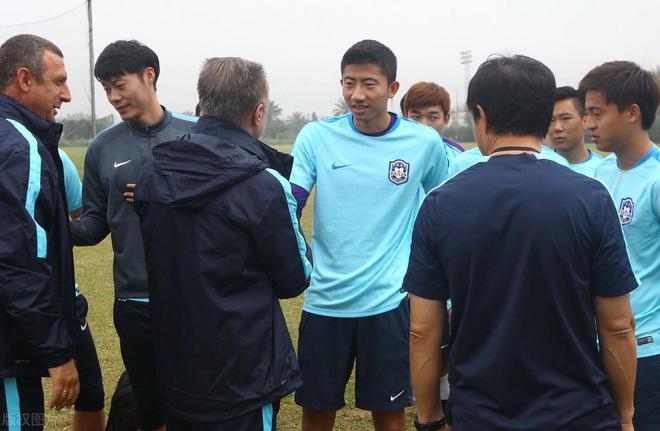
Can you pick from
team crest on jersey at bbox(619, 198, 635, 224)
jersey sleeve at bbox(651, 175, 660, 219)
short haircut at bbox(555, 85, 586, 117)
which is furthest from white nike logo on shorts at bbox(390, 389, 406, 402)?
short haircut at bbox(555, 85, 586, 117)

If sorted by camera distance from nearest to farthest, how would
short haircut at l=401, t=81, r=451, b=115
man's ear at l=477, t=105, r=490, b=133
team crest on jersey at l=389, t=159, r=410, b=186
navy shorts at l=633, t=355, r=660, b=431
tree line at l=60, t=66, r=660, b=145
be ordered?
man's ear at l=477, t=105, r=490, b=133 < navy shorts at l=633, t=355, r=660, b=431 < team crest on jersey at l=389, t=159, r=410, b=186 < short haircut at l=401, t=81, r=451, b=115 < tree line at l=60, t=66, r=660, b=145

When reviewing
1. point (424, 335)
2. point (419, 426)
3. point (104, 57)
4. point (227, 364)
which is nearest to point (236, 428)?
point (227, 364)

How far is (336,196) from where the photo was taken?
3.47 metres

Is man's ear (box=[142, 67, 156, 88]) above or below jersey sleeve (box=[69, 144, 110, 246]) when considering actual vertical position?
above

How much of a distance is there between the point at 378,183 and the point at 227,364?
56.4 inches

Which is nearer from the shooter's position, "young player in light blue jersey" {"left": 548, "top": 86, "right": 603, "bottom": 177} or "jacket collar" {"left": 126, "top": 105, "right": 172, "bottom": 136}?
"jacket collar" {"left": 126, "top": 105, "right": 172, "bottom": 136}

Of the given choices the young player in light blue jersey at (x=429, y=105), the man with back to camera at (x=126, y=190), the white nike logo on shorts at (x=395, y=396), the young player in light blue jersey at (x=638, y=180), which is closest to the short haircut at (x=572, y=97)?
the young player in light blue jersey at (x=429, y=105)

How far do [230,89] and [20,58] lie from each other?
100 centimetres

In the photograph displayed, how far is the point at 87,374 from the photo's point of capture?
352 cm

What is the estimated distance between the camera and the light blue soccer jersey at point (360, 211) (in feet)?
11.2

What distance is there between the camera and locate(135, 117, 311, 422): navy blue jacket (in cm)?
235

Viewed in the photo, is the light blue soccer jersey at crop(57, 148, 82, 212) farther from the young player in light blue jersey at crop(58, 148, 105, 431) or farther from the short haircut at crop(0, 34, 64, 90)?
the short haircut at crop(0, 34, 64, 90)

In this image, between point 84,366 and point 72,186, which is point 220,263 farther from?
point 72,186

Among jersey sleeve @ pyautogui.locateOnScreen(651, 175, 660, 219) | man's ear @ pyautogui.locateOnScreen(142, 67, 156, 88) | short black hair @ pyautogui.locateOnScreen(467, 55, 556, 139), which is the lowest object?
jersey sleeve @ pyautogui.locateOnScreen(651, 175, 660, 219)
